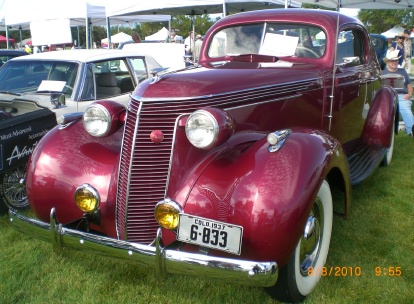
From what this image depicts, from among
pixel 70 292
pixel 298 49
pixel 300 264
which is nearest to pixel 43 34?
pixel 298 49

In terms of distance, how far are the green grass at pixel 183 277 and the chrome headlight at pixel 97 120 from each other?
1.00 meters

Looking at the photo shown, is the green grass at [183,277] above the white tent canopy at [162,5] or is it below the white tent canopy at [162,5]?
below

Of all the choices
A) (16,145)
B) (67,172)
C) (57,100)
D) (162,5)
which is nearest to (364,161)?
(67,172)

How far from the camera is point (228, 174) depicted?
235cm

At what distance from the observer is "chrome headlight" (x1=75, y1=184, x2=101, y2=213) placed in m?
2.58

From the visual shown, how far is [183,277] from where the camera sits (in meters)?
2.90

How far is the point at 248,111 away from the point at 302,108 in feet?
2.29

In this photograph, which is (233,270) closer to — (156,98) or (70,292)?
(156,98)

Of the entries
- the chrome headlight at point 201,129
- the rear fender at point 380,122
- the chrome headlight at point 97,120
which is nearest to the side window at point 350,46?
the rear fender at point 380,122

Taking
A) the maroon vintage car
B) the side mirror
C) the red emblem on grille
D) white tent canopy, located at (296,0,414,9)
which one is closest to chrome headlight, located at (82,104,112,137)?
the maroon vintage car

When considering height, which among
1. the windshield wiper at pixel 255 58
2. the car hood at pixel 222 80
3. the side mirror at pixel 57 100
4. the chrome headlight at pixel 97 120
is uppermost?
the windshield wiper at pixel 255 58

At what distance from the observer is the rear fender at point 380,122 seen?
4445 millimetres

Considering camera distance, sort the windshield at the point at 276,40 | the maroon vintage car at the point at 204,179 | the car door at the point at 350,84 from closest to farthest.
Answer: the maroon vintage car at the point at 204,179, the windshield at the point at 276,40, the car door at the point at 350,84
